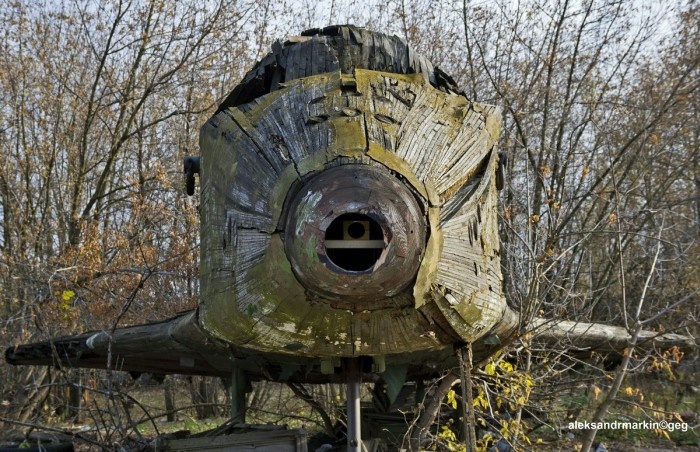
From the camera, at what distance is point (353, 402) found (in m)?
3.94

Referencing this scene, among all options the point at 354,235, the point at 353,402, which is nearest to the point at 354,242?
the point at 354,235

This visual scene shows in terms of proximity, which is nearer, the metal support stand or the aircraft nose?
the aircraft nose

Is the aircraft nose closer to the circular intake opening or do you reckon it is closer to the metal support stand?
the circular intake opening

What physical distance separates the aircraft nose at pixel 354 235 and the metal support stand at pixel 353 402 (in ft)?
3.81

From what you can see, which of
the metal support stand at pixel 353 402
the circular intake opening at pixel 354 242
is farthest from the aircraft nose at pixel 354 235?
the metal support stand at pixel 353 402

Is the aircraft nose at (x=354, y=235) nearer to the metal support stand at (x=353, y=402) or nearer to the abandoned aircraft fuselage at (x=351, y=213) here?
the abandoned aircraft fuselage at (x=351, y=213)

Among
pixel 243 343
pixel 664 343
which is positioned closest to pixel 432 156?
pixel 243 343

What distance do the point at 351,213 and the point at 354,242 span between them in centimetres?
13

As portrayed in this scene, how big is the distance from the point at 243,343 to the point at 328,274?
926 millimetres

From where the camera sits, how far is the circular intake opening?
271cm

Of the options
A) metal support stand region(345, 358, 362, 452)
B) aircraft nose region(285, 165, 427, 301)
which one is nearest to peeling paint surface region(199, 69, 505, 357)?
aircraft nose region(285, 165, 427, 301)

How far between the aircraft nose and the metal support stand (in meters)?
1.16

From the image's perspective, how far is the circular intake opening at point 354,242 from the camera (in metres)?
2.71

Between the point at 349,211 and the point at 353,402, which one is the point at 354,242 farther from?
the point at 353,402
